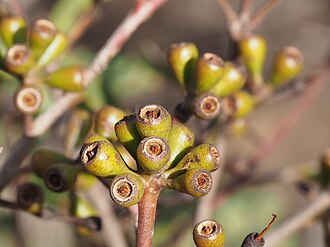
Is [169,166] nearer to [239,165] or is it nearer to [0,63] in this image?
[0,63]

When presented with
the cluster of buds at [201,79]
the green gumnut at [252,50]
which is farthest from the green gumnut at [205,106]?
the green gumnut at [252,50]

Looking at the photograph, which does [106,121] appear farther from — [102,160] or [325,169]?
[325,169]

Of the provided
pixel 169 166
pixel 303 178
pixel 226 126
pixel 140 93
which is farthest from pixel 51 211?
pixel 140 93

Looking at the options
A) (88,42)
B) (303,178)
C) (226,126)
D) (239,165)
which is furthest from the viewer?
(88,42)

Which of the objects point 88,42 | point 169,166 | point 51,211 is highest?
point 88,42

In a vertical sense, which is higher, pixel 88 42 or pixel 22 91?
pixel 88 42

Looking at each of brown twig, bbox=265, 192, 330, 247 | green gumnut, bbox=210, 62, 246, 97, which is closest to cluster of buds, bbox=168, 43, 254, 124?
green gumnut, bbox=210, 62, 246, 97

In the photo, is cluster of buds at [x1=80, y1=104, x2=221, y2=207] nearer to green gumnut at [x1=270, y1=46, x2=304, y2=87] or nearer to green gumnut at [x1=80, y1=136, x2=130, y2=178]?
green gumnut at [x1=80, y1=136, x2=130, y2=178]

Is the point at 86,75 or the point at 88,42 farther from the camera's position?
the point at 88,42
